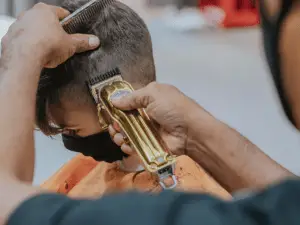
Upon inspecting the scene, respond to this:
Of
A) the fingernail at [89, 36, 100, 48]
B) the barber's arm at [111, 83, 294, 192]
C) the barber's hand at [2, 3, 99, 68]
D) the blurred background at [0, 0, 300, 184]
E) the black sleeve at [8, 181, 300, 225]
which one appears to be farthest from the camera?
the blurred background at [0, 0, 300, 184]

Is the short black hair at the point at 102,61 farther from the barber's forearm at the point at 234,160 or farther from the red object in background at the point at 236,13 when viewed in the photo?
the red object in background at the point at 236,13

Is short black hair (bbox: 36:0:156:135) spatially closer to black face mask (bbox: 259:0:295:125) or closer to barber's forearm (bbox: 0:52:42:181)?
barber's forearm (bbox: 0:52:42:181)

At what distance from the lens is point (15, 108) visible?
2.68 ft

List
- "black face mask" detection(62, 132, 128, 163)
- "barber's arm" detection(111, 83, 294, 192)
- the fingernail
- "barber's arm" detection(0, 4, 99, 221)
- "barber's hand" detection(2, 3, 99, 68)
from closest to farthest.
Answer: "barber's arm" detection(0, 4, 99, 221) < "barber's hand" detection(2, 3, 99, 68) < "barber's arm" detection(111, 83, 294, 192) < the fingernail < "black face mask" detection(62, 132, 128, 163)

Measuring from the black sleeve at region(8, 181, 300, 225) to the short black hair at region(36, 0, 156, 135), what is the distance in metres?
0.70

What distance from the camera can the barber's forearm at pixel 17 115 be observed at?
760 mm

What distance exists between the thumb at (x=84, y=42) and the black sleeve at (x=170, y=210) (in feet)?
2.11

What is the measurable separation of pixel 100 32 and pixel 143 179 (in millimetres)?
381

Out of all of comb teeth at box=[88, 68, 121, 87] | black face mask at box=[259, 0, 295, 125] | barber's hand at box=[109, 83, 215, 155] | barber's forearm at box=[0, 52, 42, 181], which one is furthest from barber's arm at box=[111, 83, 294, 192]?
black face mask at box=[259, 0, 295, 125]

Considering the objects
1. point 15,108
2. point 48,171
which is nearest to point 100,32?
point 15,108

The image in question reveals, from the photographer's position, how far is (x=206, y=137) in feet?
3.67

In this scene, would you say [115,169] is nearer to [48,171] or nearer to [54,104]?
[54,104]

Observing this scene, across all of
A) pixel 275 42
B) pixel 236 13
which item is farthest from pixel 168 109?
pixel 236 13

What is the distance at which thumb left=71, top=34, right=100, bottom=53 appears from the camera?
1165mm
